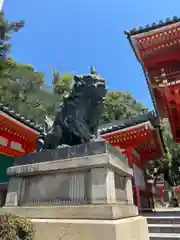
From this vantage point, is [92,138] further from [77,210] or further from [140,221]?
[140,221]

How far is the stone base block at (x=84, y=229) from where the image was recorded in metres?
2.45

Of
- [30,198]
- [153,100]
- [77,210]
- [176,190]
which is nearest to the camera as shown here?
[77,210]

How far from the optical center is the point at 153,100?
9.66 meters

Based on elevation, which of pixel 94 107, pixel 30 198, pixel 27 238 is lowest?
pixel 27 238

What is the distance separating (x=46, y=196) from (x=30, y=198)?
32 centimetres

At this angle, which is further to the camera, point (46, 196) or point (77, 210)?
point (46, 196)

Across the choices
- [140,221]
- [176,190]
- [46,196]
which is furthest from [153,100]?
[176,190]

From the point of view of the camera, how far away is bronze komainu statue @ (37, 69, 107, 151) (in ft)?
12.0

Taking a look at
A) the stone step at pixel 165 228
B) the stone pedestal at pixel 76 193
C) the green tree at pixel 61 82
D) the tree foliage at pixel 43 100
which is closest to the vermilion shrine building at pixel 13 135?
the stone pedestal at pixel 76 193

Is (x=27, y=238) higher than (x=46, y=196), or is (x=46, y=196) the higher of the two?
(x=46, y=196)

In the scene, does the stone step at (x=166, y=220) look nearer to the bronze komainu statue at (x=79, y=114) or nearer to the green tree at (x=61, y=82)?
the bronze komainu statue at (x=79, y=114)

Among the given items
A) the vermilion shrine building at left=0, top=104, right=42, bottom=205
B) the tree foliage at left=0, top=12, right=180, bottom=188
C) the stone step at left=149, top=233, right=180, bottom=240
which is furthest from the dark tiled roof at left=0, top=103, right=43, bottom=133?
the tree foliage at left=0, top=12, right=180, bottom=188

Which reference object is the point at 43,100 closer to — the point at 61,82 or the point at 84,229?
the point at 61,82

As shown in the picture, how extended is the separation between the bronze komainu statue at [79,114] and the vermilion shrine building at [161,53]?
4.04 meters
